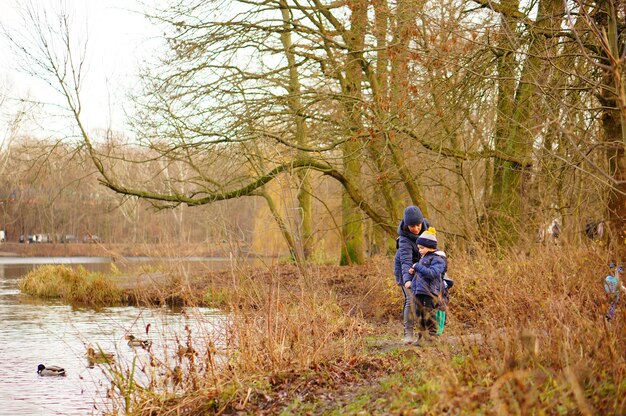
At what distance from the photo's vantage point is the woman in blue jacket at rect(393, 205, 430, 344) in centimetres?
889

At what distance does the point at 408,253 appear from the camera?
29.5 ft

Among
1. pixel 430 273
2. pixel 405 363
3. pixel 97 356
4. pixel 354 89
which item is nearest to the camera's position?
pixel 405 363

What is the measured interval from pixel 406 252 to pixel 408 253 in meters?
0.03

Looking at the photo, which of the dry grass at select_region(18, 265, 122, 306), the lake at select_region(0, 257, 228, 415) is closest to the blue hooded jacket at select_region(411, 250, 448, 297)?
the lake at select_region(0, 257, 228, 415)

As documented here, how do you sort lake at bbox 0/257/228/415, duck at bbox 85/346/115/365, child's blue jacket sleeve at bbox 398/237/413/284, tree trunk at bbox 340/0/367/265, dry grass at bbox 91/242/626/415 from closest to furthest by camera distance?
dry grass at bbox 91/242/626/415 → duck at bbox 85/346/115/365 → lake at bbox 0/257/228/415 → child's blue jacket sleeve at bbox 398/237/413/284 → tree trunk at bbox 340/0/367/265

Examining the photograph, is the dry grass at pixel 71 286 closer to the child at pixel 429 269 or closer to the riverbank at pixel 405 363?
the riverbank at pixel 405 363

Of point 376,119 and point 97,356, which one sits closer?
point 97,356

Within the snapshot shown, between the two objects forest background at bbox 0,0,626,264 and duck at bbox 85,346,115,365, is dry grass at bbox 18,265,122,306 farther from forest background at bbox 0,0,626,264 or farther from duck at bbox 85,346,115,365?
duck at bbox 85,346,115,365

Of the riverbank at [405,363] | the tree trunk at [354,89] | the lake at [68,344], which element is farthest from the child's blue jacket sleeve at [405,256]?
the tree trunk at [354,89]

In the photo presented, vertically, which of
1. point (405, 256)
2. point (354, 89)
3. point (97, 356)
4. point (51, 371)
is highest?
point (354, 89)

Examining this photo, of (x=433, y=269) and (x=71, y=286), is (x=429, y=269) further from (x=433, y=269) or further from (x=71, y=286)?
(x=71, y=286)

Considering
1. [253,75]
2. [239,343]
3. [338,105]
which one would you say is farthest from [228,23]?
[239,343]

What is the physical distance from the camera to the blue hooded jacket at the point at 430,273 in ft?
27.9

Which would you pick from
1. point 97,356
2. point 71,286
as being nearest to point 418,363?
point 97,356
